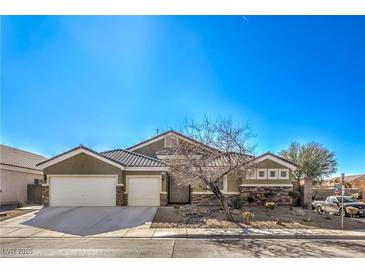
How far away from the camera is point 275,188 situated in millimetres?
21609

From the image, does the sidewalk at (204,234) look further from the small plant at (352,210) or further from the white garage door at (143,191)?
the white garage door at (143,191)

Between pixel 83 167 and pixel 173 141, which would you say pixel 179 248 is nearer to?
pixel 173 141

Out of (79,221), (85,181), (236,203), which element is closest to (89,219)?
(79,221)

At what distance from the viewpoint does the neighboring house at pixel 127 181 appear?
20469 mm

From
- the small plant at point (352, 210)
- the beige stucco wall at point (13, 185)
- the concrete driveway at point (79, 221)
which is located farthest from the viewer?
the beige stucco wall at point (13, 185)

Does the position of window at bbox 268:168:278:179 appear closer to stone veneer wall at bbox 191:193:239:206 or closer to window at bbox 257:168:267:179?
window at bbox 257:168:267:179

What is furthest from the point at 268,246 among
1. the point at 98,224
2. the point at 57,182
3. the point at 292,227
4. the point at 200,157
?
the point at 57,182

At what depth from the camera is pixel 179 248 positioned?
9859 mm

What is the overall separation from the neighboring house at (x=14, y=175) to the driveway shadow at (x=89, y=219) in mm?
5910

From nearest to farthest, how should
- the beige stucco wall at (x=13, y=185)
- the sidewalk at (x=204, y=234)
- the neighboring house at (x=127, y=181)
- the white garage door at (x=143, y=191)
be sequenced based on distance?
1. the sidewalk at (x=204, y=234)
2. the neighboring house at (x=127, y=181)
3. the white garage door at (x=143, y=191)
4. the beige stucco wall at (x=13, y=185)

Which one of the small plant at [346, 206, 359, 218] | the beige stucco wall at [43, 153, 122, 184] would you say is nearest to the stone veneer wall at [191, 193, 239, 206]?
the beige stucco wall at [43, 153, 122, 184]

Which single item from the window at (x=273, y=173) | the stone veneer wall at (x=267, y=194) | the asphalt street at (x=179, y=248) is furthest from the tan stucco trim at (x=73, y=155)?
the window at (x=273, y=173)

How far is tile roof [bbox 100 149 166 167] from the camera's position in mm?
21312
